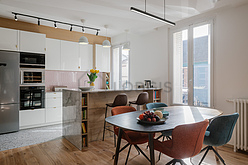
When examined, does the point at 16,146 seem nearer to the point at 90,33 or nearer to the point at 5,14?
the point at 5,14

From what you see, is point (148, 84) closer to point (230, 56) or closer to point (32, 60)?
point (230, 56)

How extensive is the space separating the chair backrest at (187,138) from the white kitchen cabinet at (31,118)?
4.02 m

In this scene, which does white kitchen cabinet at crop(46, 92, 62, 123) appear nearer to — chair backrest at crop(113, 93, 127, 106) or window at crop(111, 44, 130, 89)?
window at crop(111, 44, 130, 89)

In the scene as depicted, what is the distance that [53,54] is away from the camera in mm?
5062

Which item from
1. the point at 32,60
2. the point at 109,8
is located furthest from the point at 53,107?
the point at 109,8

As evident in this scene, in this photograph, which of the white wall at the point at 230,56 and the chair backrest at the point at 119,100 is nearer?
the white wall at the point at 230,56

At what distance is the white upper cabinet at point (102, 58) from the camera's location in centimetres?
605

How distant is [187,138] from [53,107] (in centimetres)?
414

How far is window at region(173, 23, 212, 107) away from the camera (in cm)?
377

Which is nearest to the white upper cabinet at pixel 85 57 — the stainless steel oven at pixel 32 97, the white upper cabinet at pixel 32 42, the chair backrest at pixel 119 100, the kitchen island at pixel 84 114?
the white upper cabinet at pixel 32 42

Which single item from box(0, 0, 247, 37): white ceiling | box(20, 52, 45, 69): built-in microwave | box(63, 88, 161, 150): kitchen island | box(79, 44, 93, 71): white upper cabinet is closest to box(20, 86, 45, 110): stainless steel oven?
box(20, 52, 45, 69): built-in microwave

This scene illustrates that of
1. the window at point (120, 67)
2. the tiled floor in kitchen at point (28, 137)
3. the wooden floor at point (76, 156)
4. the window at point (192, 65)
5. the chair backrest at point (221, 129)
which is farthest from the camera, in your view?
the window at point (120, 67)

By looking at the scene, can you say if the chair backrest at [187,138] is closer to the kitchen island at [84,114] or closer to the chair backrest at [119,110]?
the chair backrest at [119,110]

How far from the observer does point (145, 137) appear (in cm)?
232
